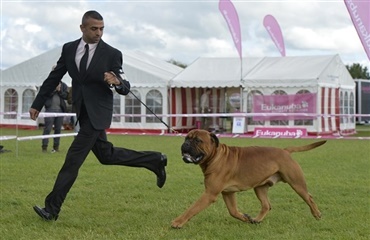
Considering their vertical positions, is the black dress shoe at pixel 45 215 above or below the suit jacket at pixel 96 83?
below

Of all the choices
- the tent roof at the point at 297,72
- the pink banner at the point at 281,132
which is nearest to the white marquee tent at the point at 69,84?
the tent roof at the point at 297,72

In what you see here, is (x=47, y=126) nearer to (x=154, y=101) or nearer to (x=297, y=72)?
(x=154, y=101)

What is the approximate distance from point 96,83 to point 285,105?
16882mm

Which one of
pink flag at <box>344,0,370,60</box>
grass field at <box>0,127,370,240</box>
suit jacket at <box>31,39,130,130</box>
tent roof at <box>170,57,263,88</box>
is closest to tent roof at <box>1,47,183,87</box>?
tent roof at <box>170,57,263,88</box>

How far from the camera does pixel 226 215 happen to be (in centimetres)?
560

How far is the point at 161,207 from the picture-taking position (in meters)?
6.01

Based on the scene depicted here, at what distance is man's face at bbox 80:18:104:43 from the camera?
5.08m

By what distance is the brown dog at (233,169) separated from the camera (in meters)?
4.81

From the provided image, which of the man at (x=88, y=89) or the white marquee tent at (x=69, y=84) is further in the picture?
the white marquee tent at (x=69, y=84)

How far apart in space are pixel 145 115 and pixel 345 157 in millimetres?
11552

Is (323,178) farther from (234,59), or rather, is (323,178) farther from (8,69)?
(8,69)

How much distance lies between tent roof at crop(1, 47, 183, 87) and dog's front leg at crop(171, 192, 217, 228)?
59.2ft

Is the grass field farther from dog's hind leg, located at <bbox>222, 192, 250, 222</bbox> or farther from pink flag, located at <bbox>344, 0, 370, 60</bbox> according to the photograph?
pink flag, located at <bbox>344, 0, 370, 60</bbox>

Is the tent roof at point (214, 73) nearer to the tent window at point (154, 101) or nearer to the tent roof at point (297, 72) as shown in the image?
the tent roof at point (297, 72)
